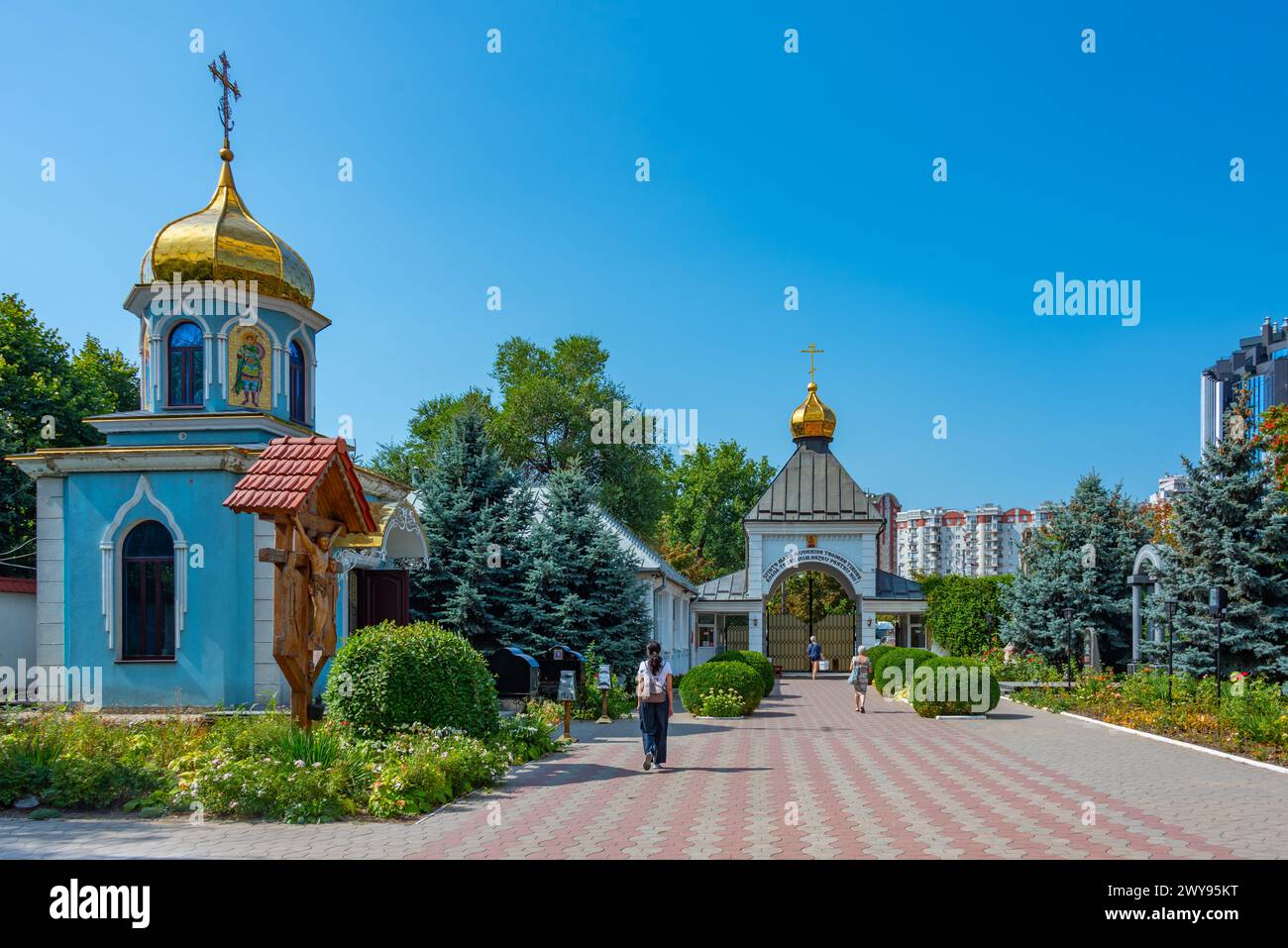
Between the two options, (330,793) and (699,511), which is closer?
(330,793)

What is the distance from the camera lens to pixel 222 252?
55.6 feet

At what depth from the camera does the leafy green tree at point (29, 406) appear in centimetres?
2361

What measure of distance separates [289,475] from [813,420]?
32.7 m

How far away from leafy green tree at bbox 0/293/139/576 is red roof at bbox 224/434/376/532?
13193 mm

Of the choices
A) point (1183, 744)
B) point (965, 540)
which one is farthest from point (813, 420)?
point (965, 540)

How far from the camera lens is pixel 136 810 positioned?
360 inches

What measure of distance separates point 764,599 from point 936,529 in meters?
161

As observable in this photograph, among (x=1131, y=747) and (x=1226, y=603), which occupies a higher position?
(x=1226, y=603)

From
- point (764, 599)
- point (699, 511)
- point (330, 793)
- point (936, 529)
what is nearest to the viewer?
point (330, 793)

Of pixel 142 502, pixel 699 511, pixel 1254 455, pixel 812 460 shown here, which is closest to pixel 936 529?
pixel 699 511

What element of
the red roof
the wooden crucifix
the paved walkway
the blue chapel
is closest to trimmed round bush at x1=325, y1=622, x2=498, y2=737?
the wooden crucifix

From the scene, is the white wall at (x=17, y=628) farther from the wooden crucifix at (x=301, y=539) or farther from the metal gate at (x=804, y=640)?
the metal gate at (x=804, y=640)
